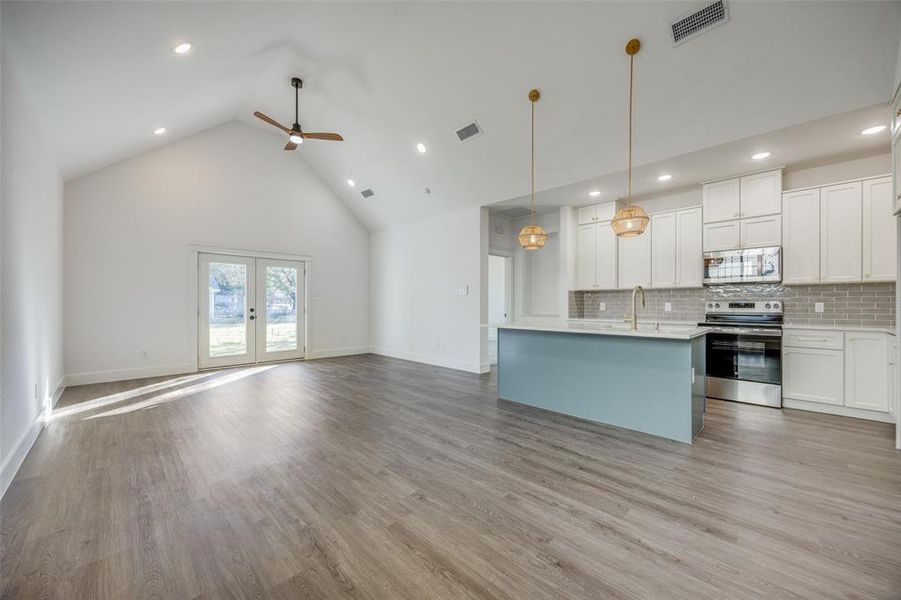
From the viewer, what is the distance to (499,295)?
8031mm

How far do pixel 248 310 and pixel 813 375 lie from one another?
8364mm

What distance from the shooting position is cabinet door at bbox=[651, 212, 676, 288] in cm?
521

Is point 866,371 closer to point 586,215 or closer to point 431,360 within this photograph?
point 586,215

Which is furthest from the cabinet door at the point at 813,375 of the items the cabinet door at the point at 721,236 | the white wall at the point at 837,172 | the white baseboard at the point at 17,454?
the white baseboard at the point at 17,454

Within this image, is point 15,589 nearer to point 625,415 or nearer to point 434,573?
point 434,573

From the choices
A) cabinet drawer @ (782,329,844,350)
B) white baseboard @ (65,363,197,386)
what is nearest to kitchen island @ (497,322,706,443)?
cabinet drawer @ (782,329,844,350)

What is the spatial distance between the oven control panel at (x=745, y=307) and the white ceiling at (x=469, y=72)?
67.6 inches

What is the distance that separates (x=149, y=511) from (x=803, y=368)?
6.11 meters

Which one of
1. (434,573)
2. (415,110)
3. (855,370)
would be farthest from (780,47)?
(434,573)

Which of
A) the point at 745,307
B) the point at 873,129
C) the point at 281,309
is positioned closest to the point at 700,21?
the point at 873,129

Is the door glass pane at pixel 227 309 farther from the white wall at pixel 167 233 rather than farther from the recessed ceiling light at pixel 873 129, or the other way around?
the recessed ceiling light at pixel 873 129

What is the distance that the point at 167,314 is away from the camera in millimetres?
5867

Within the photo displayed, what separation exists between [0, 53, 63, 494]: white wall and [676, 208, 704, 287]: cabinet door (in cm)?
689

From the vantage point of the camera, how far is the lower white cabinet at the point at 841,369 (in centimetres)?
364
